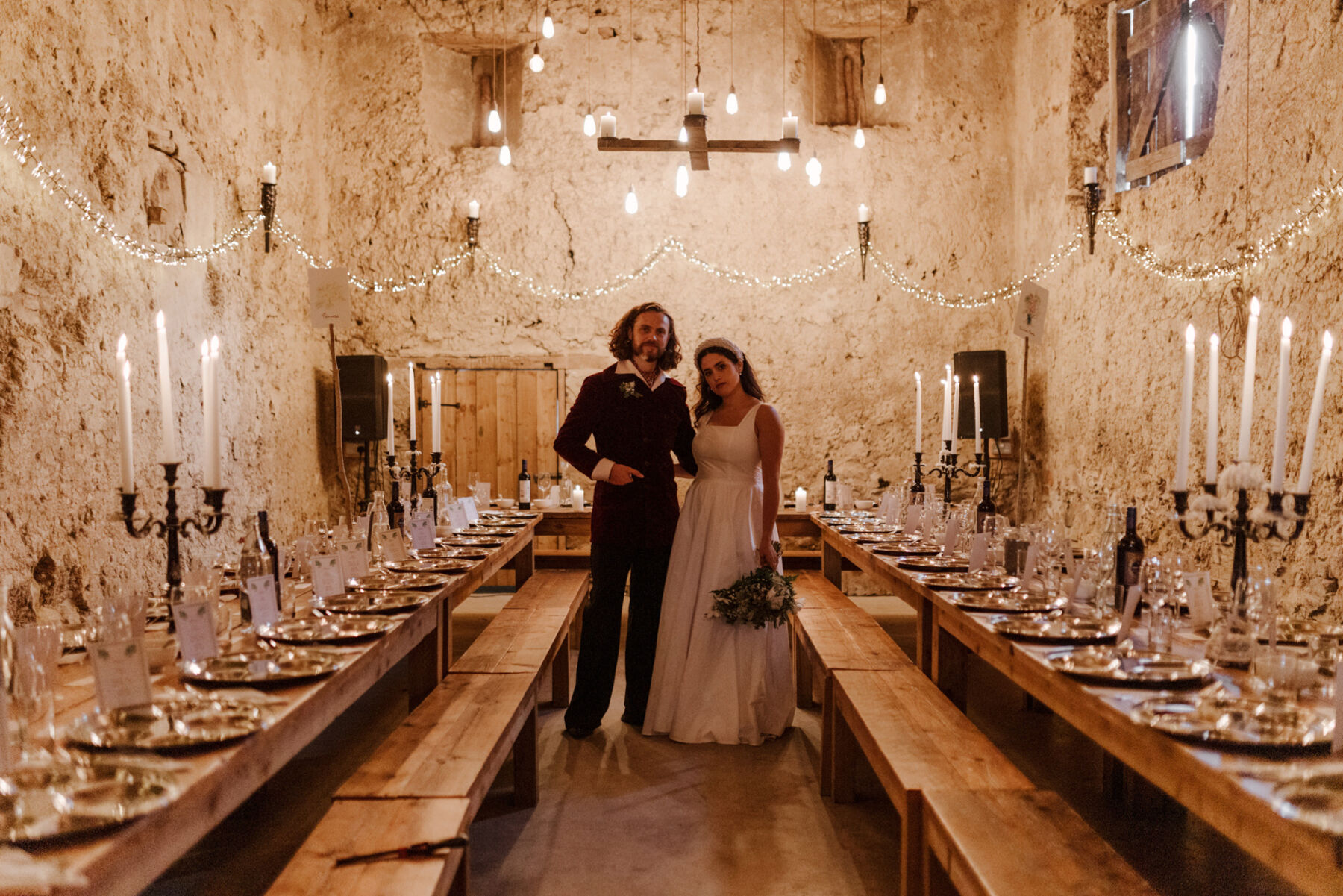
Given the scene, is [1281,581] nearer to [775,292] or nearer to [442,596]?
[442,596]

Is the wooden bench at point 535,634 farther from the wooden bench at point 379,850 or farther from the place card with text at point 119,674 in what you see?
the place card with text at point 119,674

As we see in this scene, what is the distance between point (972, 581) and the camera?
344cm

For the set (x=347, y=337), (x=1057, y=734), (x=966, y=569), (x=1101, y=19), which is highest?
(x=1101, y=19)

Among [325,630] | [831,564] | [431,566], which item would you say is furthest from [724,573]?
[831,564]

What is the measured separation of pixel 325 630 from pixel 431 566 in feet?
3.94

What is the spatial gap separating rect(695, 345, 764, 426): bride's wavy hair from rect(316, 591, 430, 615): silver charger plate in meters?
1.53

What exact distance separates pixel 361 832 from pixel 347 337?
676 cm

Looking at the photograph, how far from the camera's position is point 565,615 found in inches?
180

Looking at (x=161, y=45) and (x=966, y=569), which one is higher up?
(x=161, y=45)

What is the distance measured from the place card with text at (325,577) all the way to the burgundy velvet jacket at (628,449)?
136 cm

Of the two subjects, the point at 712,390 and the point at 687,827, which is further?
the point at 712,390

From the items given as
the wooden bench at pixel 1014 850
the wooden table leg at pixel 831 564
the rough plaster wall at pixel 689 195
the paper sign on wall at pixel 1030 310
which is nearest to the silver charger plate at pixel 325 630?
the wooden bench at pixel 1014 850

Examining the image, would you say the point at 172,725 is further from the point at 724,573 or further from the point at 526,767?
the point at 724,573

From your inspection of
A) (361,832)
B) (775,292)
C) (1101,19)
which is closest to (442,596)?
(361,832)
